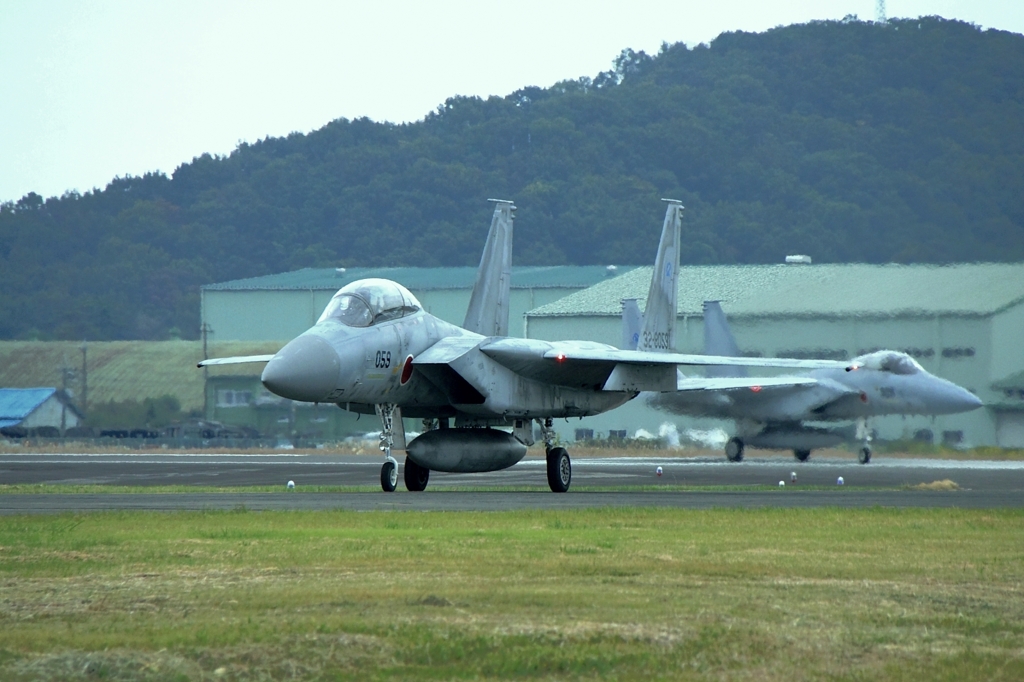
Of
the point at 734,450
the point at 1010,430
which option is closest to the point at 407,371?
the point at 734,450

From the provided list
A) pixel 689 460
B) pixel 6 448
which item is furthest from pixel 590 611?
pixel 6 448

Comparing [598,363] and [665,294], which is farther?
[665,294]

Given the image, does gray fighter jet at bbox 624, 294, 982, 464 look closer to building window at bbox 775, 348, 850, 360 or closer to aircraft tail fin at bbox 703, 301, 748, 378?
aircraft tail fin at bbox 703, 301, 748, 378

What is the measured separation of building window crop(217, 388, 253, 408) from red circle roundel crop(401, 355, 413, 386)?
35.4m

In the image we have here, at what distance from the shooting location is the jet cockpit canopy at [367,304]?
18.1m

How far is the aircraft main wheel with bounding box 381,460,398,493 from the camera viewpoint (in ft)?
60.9

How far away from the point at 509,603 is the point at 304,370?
984cm

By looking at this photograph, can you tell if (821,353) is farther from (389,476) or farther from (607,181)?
(607,181)

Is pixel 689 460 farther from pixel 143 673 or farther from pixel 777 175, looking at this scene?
pixel 143 673

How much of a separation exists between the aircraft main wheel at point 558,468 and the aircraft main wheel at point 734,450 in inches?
648

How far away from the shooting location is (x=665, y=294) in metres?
23.5

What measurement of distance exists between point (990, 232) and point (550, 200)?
4718 centimetres

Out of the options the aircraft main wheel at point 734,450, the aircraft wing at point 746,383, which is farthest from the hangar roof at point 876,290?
the aircraft main wheel at point 734,450

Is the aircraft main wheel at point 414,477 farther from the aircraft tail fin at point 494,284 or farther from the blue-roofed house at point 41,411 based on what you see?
the blue-roofed house at point 41,411
